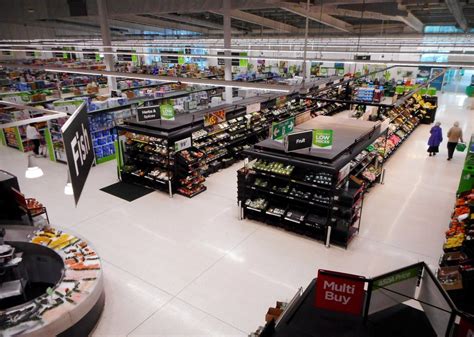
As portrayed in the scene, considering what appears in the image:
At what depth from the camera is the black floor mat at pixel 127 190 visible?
30.6 ft

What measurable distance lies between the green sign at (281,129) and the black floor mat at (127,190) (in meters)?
4.23

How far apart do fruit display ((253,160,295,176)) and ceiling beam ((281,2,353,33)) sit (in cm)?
563

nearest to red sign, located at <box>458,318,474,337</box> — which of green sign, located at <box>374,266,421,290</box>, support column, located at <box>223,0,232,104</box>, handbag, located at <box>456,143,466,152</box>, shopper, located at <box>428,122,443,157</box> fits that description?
green sign, located at <box>374,266,421,290</box>

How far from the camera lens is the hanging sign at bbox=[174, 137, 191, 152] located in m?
9.08

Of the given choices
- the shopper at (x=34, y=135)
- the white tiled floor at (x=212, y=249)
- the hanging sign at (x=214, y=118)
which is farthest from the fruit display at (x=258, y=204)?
the shopper at (x=34, y=135)

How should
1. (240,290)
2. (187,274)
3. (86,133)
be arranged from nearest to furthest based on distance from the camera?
(86,133)
(240,290)
(187,274)

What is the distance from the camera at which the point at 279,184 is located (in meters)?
7.82

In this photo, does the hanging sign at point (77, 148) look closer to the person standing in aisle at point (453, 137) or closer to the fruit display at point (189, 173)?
the fruit display at point (189, 173)

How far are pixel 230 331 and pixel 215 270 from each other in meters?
1.46

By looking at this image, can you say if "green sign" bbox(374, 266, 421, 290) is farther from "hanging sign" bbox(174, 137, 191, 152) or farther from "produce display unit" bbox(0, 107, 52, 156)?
"produce display unit" bbox(0, 107, 52, 156)

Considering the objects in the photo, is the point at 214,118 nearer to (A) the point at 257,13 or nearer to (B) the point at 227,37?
(B) the point at 227,37

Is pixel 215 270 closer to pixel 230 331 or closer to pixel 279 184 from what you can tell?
pixel 230 331

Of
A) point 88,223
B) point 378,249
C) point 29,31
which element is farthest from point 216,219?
point 29,31

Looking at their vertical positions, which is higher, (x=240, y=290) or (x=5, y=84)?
(x=5, y=84)
